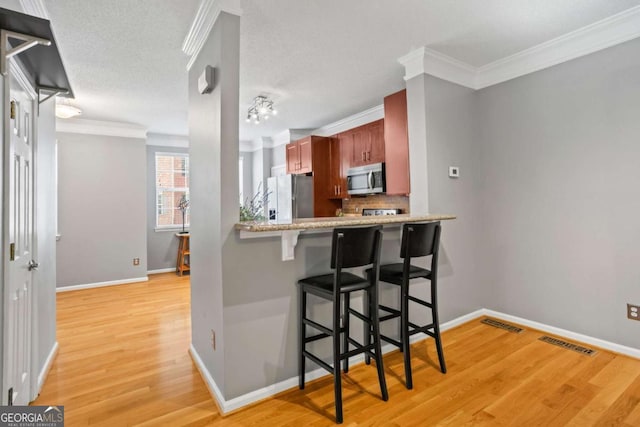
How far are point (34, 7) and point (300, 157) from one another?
359 cm

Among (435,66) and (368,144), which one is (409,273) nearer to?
(435,66)

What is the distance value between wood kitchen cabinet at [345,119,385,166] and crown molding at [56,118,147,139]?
3.49m

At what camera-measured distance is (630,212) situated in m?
2.41

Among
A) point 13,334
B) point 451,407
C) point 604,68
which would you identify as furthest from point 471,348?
point 13,334

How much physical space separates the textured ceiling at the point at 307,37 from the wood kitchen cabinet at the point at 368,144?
60 centimetres

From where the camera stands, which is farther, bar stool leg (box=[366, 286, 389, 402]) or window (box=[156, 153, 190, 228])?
window (box=[156, 153, 190, 228])

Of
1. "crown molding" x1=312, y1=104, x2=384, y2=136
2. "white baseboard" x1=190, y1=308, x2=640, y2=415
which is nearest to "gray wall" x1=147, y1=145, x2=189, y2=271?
"crown molding" x1=312, y1=104, x2=384, y2=136

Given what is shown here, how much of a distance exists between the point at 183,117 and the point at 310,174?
2.10 metres

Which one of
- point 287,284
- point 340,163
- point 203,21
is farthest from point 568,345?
point 203,21

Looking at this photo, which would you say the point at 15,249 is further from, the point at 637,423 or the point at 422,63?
the point at 637,423

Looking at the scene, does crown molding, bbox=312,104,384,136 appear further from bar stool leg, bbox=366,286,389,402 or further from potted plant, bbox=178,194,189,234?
bar stool leg, bbox=366,286,389,402

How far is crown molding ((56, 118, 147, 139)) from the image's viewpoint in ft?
15.5

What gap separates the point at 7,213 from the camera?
55.2 inches

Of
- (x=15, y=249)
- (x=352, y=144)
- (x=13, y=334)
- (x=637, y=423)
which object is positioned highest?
(x=352, y=144)
